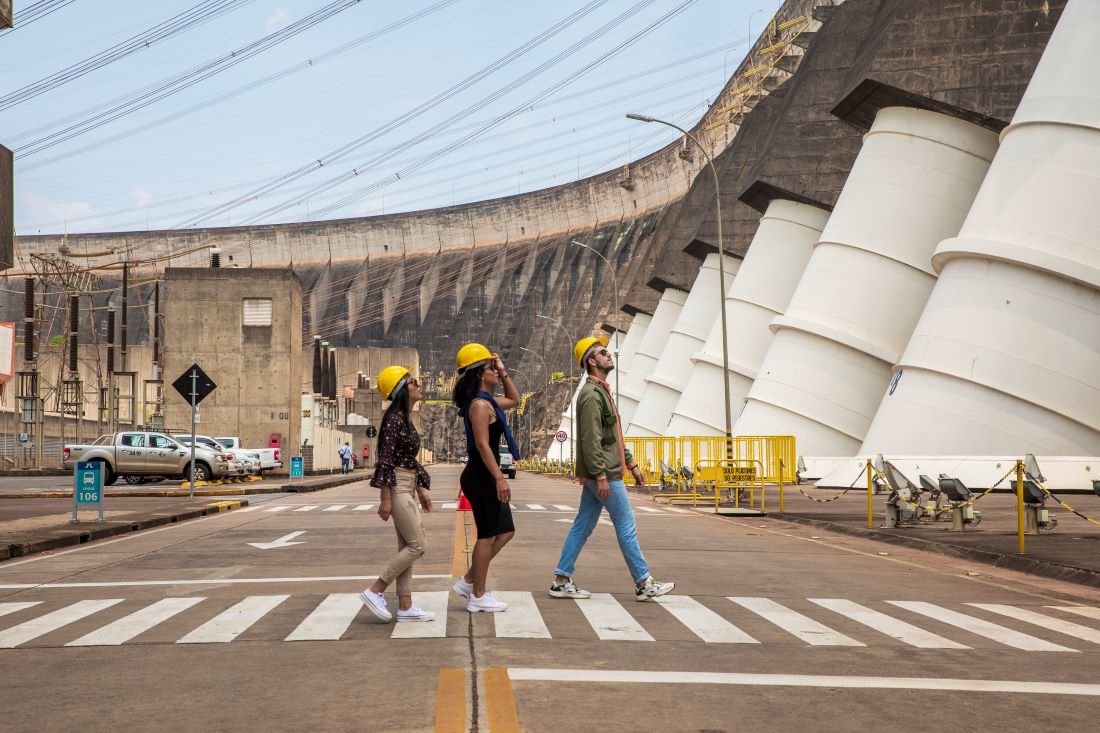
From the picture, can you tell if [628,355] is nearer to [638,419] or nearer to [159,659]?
[638,419]

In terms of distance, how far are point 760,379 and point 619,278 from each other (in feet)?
227

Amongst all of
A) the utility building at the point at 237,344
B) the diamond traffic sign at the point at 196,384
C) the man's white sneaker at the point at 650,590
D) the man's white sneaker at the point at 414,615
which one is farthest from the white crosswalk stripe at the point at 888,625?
the utility building at the point at 237,344

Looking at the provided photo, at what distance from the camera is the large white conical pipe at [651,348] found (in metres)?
84.7

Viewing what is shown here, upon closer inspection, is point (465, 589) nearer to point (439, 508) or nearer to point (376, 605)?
point (376, 605)

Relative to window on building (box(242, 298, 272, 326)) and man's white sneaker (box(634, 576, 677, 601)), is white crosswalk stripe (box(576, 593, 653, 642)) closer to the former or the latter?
man's white sneaker (box(634, 576, 677, 601))

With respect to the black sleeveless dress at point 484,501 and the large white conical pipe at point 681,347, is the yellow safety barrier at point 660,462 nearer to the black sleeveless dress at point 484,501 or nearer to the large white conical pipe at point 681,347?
the large white conical pipe at point 681,347

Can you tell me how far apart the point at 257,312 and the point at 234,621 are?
5129cm

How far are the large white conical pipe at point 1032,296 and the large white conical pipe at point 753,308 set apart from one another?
23656 mm

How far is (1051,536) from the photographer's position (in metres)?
16.6

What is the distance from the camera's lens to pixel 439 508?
26.5 metres

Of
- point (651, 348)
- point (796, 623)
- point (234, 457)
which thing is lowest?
point (796, 623)

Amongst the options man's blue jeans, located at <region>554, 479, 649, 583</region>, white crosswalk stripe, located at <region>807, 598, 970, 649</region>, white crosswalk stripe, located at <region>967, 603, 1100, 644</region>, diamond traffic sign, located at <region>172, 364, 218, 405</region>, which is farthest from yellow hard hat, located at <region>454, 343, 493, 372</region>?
diamond traffic sign, located at <region>172, 364, 218, 405</region>

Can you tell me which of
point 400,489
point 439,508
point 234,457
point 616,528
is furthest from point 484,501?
point 234,457

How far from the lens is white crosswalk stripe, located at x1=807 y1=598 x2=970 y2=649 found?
26.8 ft
